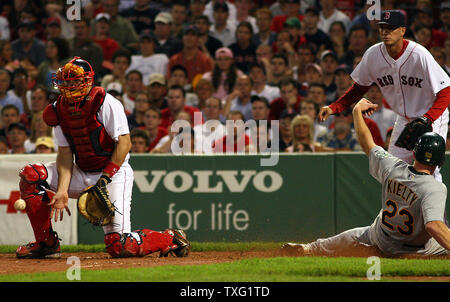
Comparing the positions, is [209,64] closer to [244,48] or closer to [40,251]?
[244,48]

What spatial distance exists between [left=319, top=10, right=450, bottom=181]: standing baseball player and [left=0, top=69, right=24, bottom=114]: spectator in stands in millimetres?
A: 7552

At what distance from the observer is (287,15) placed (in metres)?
15.1

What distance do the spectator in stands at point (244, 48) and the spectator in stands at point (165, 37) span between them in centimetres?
114

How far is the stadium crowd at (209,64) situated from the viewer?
11.6 metres

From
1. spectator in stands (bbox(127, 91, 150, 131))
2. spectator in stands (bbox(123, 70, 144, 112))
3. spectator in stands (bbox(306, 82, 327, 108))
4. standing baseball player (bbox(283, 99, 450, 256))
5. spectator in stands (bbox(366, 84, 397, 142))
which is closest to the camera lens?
standing baseball player (bbox(283, 99, 450, 256))

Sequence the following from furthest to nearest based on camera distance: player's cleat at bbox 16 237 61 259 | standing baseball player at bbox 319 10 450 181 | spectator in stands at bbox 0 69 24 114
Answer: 1. spectator in stands at bbox 0 69 24 114
2. player's cleat at bbox 16 237 61 259
3. standing baseball player at bbox 319 10 450 181

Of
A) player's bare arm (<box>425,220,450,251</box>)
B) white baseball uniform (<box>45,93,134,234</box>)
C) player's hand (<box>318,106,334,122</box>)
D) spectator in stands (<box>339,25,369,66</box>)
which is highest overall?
spectator in stands (<box>339,25,369,66</box>)

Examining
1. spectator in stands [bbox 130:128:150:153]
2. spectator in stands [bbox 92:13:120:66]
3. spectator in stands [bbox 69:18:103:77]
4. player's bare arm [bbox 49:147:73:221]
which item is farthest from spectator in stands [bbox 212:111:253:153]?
spectator in stands [bbox 92:13:120:66]

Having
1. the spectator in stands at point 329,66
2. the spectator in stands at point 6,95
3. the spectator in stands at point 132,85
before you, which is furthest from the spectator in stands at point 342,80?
the spectator in stands at point 6,95

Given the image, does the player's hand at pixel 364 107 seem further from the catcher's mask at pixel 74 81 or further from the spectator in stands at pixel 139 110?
the spectator in stands at pixel 139 110

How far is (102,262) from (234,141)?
12.4 ft

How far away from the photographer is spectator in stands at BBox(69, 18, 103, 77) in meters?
14.1

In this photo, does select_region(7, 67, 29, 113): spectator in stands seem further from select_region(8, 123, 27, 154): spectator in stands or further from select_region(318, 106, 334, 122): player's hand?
select_region(318, 106, 334, 122): player's hand
